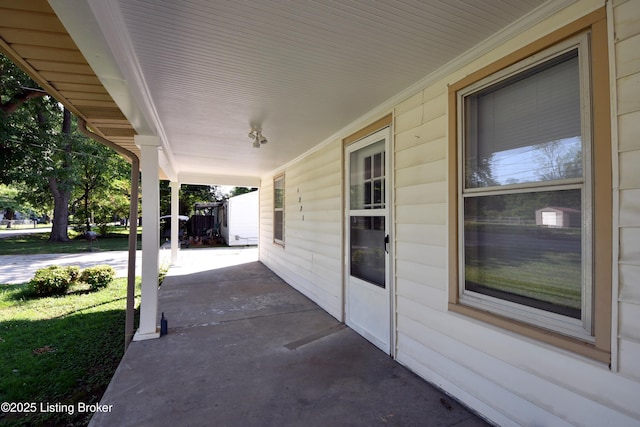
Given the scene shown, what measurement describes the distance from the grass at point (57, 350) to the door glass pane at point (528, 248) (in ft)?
9.75

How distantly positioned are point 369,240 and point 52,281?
210 inches

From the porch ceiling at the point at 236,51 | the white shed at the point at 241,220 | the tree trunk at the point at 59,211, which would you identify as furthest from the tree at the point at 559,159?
the tree trunk at the point at 59,211

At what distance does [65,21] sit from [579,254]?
→ 272cm

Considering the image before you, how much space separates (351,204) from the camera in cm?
381

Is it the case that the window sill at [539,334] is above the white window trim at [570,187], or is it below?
below

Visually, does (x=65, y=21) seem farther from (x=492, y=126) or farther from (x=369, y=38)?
(x=492, y=126)

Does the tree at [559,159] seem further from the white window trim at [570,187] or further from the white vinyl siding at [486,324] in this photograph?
the white vinyl siding at [486,324]

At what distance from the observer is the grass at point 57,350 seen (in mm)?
2430

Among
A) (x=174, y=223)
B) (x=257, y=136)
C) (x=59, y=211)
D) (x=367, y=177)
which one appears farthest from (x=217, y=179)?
(x=59, y=211)

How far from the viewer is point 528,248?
1.85 metres

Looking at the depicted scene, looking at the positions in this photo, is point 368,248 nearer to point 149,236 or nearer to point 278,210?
point 149,236

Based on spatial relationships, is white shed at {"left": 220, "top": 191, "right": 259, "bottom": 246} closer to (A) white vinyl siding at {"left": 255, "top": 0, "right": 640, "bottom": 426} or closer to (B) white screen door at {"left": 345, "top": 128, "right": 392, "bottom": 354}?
(A) white vinyl siding at {"left": 255, "top": 0, "right": 640, "bottom": 426}

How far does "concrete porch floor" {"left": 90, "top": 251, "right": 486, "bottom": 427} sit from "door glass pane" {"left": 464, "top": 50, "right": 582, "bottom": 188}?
1.62m

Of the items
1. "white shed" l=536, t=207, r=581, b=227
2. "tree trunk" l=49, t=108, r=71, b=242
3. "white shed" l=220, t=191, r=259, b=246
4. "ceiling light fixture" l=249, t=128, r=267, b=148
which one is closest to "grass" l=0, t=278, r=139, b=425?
"ceiling light fixture" l=249, t=128, r=267, b=148
